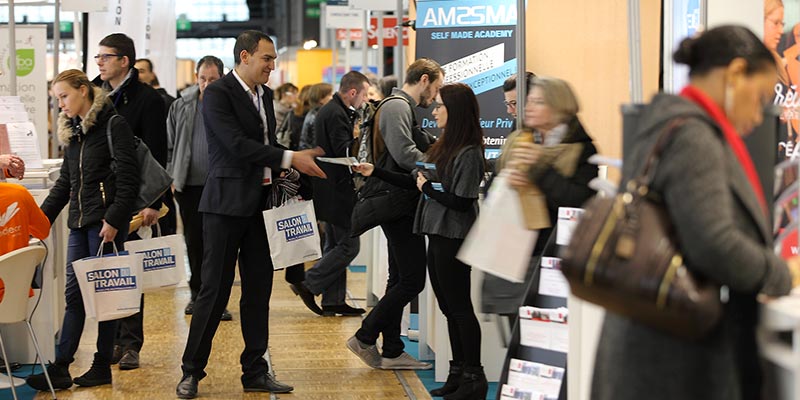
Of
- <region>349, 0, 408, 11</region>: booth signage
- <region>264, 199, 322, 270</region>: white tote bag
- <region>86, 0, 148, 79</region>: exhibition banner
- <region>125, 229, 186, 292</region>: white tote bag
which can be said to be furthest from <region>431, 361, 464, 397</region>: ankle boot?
<region>86, 0, 148, 79</region>: exhibition banner

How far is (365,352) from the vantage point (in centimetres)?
593

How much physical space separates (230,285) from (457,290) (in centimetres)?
108

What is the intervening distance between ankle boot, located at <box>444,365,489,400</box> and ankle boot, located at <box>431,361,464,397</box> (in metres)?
0.14

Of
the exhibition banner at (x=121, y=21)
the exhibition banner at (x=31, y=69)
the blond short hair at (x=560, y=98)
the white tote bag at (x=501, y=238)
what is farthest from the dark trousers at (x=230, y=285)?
the exhibition banner at (x=121, y=21)

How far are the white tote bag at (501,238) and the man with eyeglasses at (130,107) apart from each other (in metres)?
2.81

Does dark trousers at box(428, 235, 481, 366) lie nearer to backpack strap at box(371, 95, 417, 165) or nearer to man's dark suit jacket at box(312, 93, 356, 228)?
backpack strap at box(371, 95, 417, 165)

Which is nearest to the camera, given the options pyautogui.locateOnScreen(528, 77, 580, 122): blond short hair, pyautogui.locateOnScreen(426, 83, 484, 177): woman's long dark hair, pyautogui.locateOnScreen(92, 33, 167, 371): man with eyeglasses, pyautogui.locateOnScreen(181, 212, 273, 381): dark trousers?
pyautogui.locateOnScreen(528, 77, 580, 122): blond short hair

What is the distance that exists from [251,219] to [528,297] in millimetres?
1646

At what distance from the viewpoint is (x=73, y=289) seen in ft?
17.7

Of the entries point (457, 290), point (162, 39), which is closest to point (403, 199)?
point (457, 290)

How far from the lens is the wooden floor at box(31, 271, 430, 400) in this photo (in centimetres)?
545

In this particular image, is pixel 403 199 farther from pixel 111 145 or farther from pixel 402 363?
pixel 111 145

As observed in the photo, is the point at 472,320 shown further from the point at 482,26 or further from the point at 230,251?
the point at 482,26

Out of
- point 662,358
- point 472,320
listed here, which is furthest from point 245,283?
point 662,358
